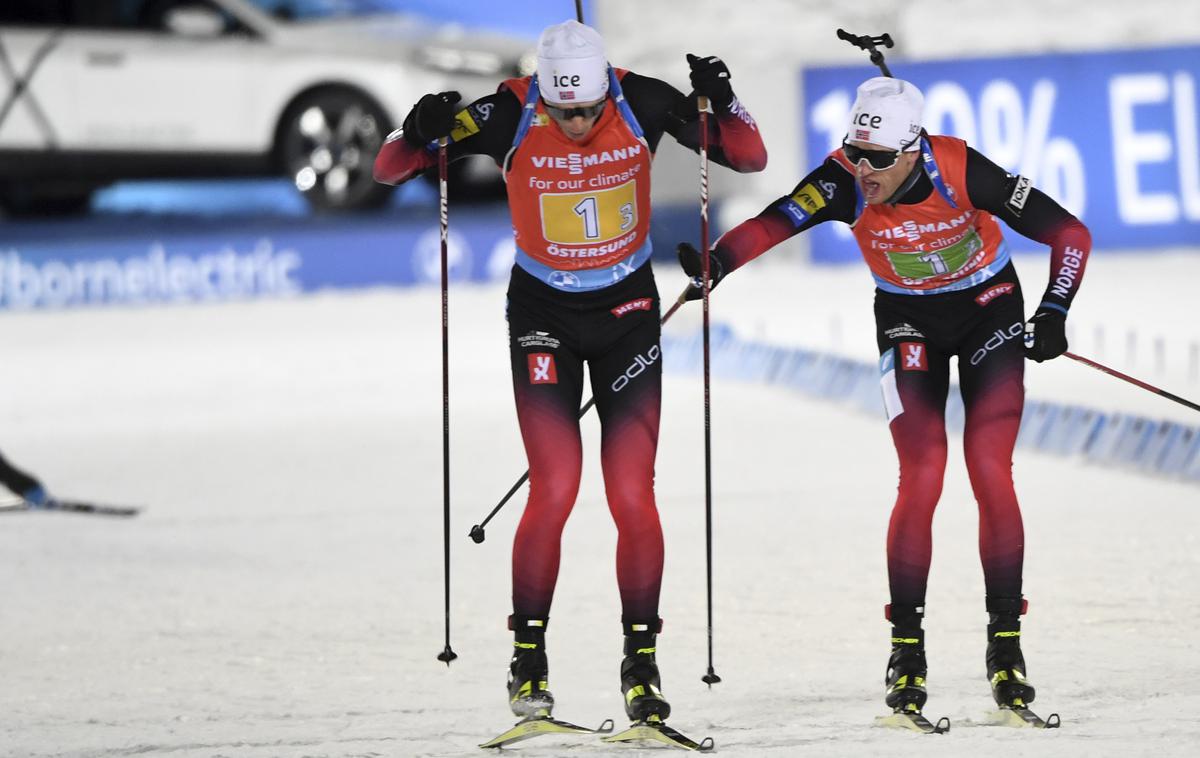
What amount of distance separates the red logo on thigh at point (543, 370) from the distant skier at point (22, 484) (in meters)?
4.46

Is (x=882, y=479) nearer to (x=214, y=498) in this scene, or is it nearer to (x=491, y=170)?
(x=214, y=498)

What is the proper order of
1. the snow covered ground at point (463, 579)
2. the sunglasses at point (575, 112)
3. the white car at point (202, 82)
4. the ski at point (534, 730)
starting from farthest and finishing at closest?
1. the white car at point (202, 82)
2. the snow covered ground at point (463, 579)
3. the sunglasses at point (575, 112)
4. the ski at point (534, 730)

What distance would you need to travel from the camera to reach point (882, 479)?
379 inches

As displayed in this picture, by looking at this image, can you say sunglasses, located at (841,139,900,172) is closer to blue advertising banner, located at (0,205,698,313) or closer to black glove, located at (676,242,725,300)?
black glove, located at (676,242,725,300)

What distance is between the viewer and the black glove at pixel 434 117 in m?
5.70

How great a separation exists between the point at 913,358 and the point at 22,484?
5.07 meters

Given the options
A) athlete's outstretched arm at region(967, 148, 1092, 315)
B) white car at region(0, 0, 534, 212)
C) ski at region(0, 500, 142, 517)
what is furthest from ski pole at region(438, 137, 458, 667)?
white car at region(0, 0, 534, 212)

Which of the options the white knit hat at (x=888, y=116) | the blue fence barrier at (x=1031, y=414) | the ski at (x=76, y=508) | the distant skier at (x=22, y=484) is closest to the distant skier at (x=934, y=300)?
the white knit hat at (x=888, y=116)

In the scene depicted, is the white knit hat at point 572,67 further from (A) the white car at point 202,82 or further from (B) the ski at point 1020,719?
(A) the white car at point 202,82

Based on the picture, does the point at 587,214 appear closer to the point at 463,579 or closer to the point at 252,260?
the point at 463,579

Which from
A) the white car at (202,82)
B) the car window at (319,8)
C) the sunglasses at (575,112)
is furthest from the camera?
the car window at (319,8)

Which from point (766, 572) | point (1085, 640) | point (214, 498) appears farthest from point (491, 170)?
point (1085, 640)

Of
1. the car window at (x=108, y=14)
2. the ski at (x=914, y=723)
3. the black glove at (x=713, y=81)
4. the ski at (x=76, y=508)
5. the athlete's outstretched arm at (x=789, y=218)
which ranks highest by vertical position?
the car window at (x=108, y=14)

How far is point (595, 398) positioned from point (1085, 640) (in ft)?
6.03
